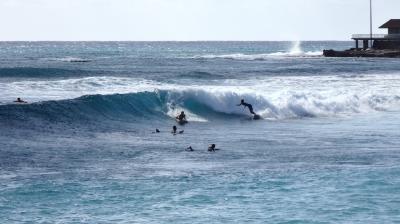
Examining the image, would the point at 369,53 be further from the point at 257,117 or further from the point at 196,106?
the point at 257,117

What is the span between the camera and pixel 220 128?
31.1 meters

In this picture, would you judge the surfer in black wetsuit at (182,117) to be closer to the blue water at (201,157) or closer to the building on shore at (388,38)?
the blue water at (201,157)

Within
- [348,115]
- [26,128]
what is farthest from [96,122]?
[348,115]

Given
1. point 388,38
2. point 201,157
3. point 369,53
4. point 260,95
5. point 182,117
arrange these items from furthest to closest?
point 388,38 → point 369,53 → point 260,95 → point 182,117 → point 201,157

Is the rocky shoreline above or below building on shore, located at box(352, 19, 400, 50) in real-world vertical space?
below

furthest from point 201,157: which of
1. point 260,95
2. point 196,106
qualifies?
point 260,95

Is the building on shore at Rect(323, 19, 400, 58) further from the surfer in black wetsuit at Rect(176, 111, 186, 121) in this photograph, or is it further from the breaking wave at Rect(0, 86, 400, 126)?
the surfer in black wetsuit at Rect(176, 111, 186, 121)

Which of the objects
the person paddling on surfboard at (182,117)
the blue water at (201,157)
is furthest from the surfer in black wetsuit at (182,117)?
the blue water at (201,157)

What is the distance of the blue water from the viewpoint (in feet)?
52.2

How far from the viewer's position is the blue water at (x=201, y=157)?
52.2 ft

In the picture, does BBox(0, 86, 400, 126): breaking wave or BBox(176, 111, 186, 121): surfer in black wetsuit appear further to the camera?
BBox(176, 111, 186, 121): surfer in black wetsuit

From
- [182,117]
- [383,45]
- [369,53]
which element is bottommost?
[182,117]

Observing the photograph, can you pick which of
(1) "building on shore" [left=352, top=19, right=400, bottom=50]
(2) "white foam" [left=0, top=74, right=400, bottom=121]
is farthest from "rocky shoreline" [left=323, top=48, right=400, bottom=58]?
(2) "white foam" [left=0, top=74, right=400, bottom=121]

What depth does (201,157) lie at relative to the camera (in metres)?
22.3
